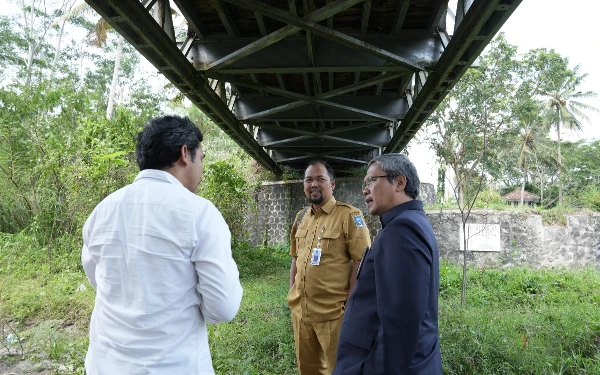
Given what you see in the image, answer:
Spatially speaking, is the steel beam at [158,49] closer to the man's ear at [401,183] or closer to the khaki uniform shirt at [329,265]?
the khaki uniform shirt at [329,265]

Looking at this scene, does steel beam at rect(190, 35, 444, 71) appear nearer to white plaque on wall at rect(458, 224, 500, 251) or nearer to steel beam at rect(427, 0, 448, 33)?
steel beam at rect(427, 0, 448, 33)

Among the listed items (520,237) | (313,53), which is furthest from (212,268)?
(520,237)

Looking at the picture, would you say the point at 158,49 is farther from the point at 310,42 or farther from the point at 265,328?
the point at 265,328

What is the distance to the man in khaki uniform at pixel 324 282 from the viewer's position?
2.89m

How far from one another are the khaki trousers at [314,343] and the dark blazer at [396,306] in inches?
45.7

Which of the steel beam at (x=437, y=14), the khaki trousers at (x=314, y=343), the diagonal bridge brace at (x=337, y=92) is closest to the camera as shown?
the khaki trousers at (x=314, y=343)

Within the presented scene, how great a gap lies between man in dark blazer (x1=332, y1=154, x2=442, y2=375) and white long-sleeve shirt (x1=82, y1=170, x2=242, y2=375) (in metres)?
0.56

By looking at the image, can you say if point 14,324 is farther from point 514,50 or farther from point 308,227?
point 514,50

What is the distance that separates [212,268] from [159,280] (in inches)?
7.0

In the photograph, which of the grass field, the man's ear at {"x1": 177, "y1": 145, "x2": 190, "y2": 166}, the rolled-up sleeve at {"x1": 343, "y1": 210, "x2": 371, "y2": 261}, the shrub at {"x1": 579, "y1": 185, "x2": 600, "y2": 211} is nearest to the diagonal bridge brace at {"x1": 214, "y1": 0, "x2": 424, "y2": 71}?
the rolled-up sleeve at {"x1": 343, "y1": 210, "x2": 371, "y2": 261}

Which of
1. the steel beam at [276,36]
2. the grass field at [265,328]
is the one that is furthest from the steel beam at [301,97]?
the grass field at [265,328]

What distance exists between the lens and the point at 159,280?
1.33m

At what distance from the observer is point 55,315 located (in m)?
5.34

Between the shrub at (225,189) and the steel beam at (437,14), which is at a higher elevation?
the steel beam at (437,14)
